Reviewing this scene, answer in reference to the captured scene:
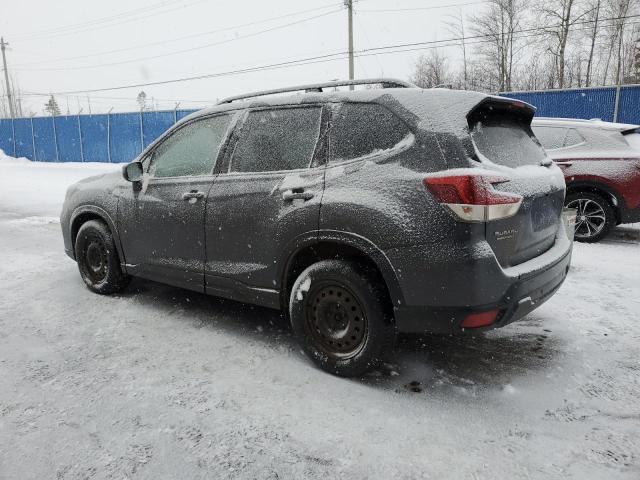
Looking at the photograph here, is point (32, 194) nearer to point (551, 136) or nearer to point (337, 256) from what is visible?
point (551, 136)

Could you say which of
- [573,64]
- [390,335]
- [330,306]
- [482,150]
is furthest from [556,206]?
[573,64]

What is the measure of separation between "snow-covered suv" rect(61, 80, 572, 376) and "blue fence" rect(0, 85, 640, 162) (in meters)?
12.5

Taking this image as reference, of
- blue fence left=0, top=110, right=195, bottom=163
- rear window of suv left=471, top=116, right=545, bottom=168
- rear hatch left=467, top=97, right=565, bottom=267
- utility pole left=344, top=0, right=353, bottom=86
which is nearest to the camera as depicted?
rear hatch left=467, top=97, right=565, bottom=267

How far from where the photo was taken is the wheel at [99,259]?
445 cm

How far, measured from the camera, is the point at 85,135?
2517 cm

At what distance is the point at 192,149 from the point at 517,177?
8.19 feet

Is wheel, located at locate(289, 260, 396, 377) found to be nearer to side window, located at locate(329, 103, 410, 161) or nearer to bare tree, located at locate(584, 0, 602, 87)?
side window, located at locate(329, 103, 410, 161)

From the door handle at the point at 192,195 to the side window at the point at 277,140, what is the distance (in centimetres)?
33

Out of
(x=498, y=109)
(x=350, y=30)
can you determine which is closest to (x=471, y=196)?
(x=498, y=109)

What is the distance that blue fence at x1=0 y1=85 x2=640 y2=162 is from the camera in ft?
44.2

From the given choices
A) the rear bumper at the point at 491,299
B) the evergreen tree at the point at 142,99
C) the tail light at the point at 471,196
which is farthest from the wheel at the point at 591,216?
the evergreen tree at the point at 142,99

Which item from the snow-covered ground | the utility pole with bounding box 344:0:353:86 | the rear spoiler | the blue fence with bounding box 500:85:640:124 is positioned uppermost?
the utility pole with bounding box 344:0:353:86

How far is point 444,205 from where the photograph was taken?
2.47m

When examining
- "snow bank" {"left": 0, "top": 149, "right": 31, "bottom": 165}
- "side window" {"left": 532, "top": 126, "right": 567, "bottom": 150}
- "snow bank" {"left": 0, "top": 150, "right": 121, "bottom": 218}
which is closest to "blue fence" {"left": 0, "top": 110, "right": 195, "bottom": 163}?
"snow bank" {"left": 0, "top": 149, "right": 31, "bottom": 165}
